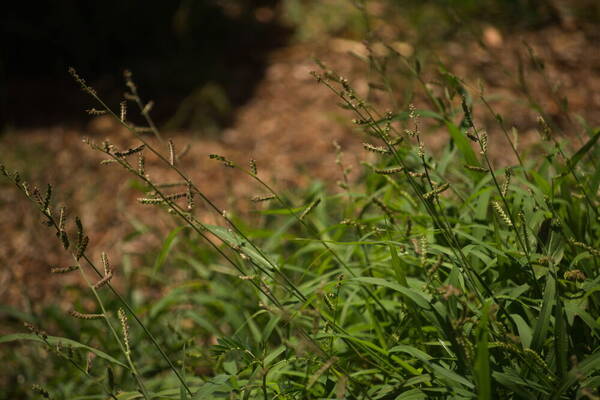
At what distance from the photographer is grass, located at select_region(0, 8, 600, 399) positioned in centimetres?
108

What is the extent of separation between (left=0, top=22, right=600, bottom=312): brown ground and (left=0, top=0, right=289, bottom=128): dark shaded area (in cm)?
25

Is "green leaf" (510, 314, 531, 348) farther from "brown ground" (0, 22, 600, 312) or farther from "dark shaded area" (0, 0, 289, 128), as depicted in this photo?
"dark shaded area" (0, 0, 289, 128)

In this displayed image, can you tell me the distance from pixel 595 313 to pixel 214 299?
124 cm

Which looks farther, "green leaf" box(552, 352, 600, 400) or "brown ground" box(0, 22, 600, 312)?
"brown ground" box(0, 22, 600, 312)

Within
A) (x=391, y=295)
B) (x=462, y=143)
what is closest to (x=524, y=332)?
(x=391, y=295)

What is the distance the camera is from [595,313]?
139 cm

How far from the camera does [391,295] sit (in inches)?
69.0

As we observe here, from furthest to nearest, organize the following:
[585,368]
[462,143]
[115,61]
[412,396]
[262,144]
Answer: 1. [115,61]
2. [262,144]
3. [462,143]
4. [412,396]
5. [585,368]

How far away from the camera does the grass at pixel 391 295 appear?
1085mm

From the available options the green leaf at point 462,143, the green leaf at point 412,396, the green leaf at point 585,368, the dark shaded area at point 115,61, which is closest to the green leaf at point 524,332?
the green leaf at point 585,368

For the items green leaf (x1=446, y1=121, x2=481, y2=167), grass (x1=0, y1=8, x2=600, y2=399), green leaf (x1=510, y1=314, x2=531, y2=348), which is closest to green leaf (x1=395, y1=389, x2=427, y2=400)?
grass (x1=0, y1=8, x2=600, y2=399)

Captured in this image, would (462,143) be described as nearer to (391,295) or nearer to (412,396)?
(391,295)

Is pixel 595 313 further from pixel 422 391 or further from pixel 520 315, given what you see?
pixel 422 391

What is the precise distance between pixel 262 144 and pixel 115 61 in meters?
1.61
